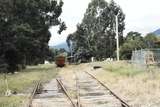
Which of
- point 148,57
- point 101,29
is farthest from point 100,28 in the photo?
point 148,57

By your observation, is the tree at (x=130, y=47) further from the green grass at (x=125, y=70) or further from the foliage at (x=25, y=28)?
the green grass at (x=125, y=70)

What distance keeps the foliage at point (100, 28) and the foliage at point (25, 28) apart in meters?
28.6

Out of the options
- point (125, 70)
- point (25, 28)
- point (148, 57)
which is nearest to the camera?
point (125, 70)

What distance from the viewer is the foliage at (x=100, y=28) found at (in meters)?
105

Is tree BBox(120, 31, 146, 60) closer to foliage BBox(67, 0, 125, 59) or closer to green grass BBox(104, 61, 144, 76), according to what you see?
foliage BBox(67, 0, 125, 59)

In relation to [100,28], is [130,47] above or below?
below

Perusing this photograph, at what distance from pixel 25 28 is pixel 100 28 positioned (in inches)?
1717

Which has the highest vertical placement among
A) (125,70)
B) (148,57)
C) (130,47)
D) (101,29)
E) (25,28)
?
(101,29)

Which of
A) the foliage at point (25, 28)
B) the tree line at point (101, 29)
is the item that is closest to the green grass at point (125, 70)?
the foliage at point (25, 28)

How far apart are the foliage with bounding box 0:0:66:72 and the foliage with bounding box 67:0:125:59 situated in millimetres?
28589

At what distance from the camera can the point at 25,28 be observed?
6391 cm

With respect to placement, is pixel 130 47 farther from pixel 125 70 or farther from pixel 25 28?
pixel 125 70

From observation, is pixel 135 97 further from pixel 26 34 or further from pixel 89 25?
→ pixel 89 25

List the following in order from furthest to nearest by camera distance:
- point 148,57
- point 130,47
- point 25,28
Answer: point 130,47 → point 25,28 → point 148,57
